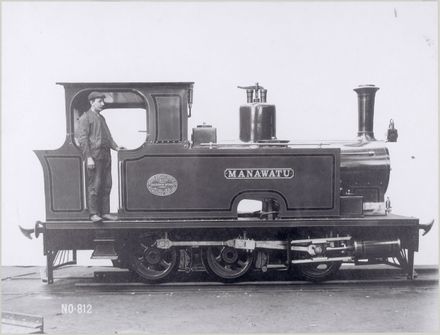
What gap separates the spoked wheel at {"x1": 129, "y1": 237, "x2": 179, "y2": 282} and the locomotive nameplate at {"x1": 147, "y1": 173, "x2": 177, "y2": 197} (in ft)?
2.12

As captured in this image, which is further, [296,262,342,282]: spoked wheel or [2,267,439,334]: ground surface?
[296,262,342,282]: spoked wheel

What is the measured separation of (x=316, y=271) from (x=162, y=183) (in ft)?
7.15

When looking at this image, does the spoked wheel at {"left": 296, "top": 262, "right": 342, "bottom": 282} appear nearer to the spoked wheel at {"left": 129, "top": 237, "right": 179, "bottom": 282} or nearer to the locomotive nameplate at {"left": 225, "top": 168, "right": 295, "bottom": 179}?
the locomotive nameplate at {"left": 225, "top": 168, "right": 295, "bottom": 179}

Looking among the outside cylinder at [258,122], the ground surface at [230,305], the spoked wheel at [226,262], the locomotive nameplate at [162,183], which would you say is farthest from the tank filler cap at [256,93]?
the ground surface at [230,305]

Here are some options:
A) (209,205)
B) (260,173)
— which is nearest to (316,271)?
(260,173)

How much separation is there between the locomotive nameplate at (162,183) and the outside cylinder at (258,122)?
1.12 m

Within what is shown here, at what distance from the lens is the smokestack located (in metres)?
7.25

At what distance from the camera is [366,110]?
7301 mm

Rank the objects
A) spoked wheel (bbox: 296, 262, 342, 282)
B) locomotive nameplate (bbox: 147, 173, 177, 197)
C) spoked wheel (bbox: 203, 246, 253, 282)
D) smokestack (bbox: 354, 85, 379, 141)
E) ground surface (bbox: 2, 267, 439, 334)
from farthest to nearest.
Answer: smokestack (bbox: 354, 85, 379, 141) → spoked wheel (bbox: 296, 262, 342, 282) → spoked wheel (bbox: 203, 246, 253, 282) → locomotive nameplate (bbox: 147, 173, 177, 197) → ground surface (bbox: 2, 267, 439, 334)

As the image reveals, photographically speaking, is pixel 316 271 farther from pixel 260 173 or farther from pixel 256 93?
pixel 256 93

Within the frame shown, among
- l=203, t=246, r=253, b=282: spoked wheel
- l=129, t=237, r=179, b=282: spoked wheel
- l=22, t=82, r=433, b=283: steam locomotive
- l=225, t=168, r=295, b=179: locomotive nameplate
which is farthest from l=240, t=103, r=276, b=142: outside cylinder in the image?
l=129, t=237, r=179, b=282: spoked wheel

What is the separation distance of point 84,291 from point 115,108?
2.30 m

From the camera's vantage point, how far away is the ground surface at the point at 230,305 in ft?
18.7

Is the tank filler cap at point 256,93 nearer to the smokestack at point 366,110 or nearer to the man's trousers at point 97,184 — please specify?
the smokestack at point 366,110
